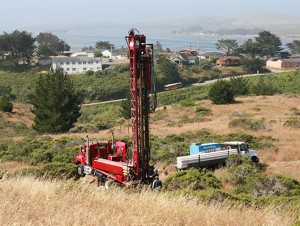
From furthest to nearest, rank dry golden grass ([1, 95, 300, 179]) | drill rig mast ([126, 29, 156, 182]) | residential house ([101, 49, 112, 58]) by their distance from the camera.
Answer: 1. residential house ([101, 49, 112, 58])
2. dry golden grass ([1, 95, 300, 179])
3. drill rig mast ([126, 29, 156, 182])

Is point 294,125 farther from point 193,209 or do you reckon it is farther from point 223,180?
point 193,209

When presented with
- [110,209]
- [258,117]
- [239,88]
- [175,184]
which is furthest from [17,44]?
[110,209]

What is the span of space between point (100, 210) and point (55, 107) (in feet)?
102

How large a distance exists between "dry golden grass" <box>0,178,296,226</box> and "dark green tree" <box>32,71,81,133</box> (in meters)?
28.4

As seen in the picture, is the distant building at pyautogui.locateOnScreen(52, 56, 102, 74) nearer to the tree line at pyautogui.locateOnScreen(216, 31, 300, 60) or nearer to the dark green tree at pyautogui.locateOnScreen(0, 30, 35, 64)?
the dark green tree at pyautogui.locateOnScreen(0, 30, 35, 64)

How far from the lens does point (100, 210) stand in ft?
Answer: 20.4

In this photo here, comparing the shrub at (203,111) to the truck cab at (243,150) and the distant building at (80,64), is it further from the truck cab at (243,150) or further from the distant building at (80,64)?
the distant building at (80,64)

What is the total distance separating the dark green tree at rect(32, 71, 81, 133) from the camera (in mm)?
36250

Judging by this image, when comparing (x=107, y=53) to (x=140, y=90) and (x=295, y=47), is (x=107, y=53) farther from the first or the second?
(x=140, y=90)

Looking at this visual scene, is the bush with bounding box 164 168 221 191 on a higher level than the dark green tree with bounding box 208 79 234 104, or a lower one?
higher

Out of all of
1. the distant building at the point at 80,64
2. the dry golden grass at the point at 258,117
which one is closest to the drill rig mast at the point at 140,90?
the dry golden grass at the point at 258,117

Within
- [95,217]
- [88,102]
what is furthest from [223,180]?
[88,102]

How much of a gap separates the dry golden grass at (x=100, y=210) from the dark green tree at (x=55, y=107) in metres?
28.4

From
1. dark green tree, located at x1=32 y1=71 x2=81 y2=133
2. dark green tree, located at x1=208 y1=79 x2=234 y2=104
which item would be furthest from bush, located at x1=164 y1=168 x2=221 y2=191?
dark green tree, located at x1=208 y1=79 x2=234 y2=104
